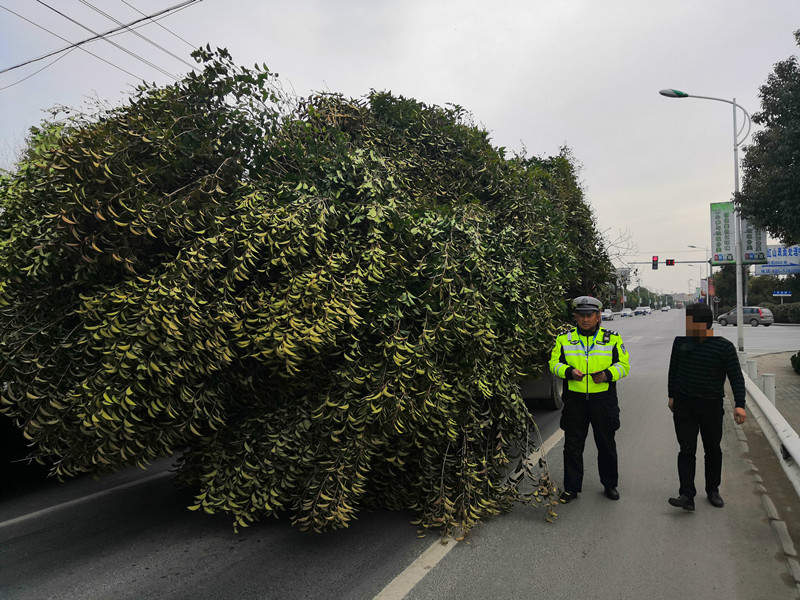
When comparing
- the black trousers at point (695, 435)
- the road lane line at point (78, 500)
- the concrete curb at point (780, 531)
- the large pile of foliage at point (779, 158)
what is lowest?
the road lane line at point (78, 500)

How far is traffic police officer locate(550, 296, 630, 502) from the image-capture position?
196 inches

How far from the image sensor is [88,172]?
3.98 m

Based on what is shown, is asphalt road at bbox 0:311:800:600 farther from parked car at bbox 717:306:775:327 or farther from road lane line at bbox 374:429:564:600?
parked car at bbox 717:306:775:327

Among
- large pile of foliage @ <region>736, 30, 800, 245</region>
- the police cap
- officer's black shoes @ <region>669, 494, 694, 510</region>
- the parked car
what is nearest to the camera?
officer's black shoes @ <region>669, 494, 694, 510</region>

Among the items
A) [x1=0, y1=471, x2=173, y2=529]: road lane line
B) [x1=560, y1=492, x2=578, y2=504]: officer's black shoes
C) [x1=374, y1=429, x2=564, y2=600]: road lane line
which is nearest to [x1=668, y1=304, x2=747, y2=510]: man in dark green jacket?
[x1=560, y1=492, x2=578, y2=504]: officer's black shoes

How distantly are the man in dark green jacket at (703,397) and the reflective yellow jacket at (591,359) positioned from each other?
51cm

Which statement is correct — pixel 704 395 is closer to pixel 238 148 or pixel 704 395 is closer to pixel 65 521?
pixel 238 148

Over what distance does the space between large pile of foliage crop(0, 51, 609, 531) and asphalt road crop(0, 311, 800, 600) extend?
289 mm

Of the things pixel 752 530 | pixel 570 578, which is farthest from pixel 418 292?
pixel 752 530

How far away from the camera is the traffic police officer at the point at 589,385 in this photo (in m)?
4.98

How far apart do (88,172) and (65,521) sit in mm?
3005

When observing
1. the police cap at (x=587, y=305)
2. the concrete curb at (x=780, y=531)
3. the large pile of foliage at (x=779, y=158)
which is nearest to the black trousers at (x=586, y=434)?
the police cap at (x=587, y=305)

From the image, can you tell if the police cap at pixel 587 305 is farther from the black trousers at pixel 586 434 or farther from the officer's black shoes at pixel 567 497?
the officer's black shoes at pixel 567 497

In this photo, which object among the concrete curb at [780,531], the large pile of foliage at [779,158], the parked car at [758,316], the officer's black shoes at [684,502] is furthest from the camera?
the parked car at [758,316]
